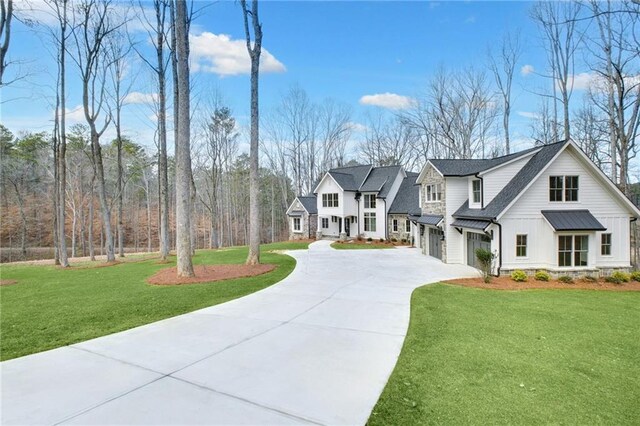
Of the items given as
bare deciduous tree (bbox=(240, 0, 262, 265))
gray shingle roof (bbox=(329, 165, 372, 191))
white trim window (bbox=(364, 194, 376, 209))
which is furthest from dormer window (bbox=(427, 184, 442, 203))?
bare deciduous tree (bbox=(240, 0, 262, 265))

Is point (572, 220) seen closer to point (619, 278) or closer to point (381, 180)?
point (619, 278)

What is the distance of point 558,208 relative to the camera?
13.9 m

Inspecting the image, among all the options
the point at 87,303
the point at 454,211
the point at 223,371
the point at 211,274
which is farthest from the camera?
the point at 454,211

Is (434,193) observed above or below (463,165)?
below

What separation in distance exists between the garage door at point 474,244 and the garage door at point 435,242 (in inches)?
67.0

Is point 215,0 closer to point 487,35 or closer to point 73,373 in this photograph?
point 73,373

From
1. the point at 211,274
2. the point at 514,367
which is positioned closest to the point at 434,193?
the point at 211,274

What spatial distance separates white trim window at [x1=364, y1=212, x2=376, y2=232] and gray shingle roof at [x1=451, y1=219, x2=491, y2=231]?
1182 centimetres

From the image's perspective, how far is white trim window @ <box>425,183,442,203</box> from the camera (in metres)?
18.1

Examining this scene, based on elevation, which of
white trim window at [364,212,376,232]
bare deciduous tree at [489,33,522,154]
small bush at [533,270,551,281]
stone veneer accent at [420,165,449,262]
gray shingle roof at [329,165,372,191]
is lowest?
small bush at [533,270,551,281]

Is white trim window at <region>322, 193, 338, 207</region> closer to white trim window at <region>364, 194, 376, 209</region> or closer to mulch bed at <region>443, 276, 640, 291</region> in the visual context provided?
white trim window at <region>364, 194, 376, 209</region>

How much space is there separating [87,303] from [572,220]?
1738cm

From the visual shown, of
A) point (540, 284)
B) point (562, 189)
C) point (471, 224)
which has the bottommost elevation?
point (540, 284)

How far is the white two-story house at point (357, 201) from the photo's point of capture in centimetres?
2791
